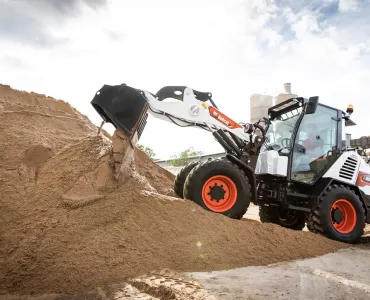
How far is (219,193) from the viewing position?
5.04 meters

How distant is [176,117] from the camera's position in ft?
18.2

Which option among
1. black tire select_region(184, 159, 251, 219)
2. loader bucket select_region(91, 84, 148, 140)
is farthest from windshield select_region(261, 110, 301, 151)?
loader bucket select_region(91, 84, 148, 140)

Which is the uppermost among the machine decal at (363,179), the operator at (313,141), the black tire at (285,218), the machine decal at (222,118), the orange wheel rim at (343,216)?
the machine decal at (222,118)

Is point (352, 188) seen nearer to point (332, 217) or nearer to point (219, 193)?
point (332, 217)

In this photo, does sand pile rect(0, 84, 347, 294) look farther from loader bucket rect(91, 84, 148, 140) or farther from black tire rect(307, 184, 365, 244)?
loader bucket rect(91, 84, 148, 140)

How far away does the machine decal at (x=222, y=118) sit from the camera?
5.76 meters

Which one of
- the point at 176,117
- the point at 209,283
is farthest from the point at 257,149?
the point at 209,283

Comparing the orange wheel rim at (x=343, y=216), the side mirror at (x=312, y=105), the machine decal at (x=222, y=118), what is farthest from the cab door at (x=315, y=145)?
the machine decal at (x=222, y=118)

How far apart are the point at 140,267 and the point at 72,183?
1738 mm

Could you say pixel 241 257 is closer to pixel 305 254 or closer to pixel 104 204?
pixel 305 254

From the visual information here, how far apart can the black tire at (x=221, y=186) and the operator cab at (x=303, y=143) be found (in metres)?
0.91

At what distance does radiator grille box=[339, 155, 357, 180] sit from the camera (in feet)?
20.4

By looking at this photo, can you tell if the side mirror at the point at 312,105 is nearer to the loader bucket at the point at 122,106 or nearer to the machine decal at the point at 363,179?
the machine decal at the point at 363,179

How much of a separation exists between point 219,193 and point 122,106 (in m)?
1.95
